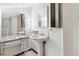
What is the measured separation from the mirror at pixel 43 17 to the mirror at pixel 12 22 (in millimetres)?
277

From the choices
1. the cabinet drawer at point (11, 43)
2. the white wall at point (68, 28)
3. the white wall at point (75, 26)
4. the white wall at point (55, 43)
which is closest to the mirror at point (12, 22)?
the cabinet drawer at point (11, 43)

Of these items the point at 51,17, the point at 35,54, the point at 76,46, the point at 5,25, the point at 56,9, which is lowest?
the point at 35,54

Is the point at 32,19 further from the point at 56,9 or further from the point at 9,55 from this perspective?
the point at 9,55

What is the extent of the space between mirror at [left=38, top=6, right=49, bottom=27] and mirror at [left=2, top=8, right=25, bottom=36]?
28 cm

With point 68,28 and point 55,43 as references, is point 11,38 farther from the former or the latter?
point 68,28

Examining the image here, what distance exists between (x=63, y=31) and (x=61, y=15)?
0.24m

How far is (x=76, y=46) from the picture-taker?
124 centimetres

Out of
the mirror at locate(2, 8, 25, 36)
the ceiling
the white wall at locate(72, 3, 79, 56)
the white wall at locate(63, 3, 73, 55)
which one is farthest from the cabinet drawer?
the white wall at locate(72, 3, 79, 56)

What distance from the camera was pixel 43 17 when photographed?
1400 mm

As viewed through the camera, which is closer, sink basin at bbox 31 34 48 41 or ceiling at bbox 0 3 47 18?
ceiling at bbox 0 3 47 18

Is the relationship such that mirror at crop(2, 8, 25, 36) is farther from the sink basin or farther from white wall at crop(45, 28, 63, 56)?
white wall at crop(45, 28, 63, 56)

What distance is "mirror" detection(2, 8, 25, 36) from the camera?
4.07 feet

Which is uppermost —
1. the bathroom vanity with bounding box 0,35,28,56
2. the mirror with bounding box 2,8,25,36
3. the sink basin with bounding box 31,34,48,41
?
the mirror with bounding box 2,8,25,36

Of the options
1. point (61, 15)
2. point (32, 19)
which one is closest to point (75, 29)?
point (61, 15)
